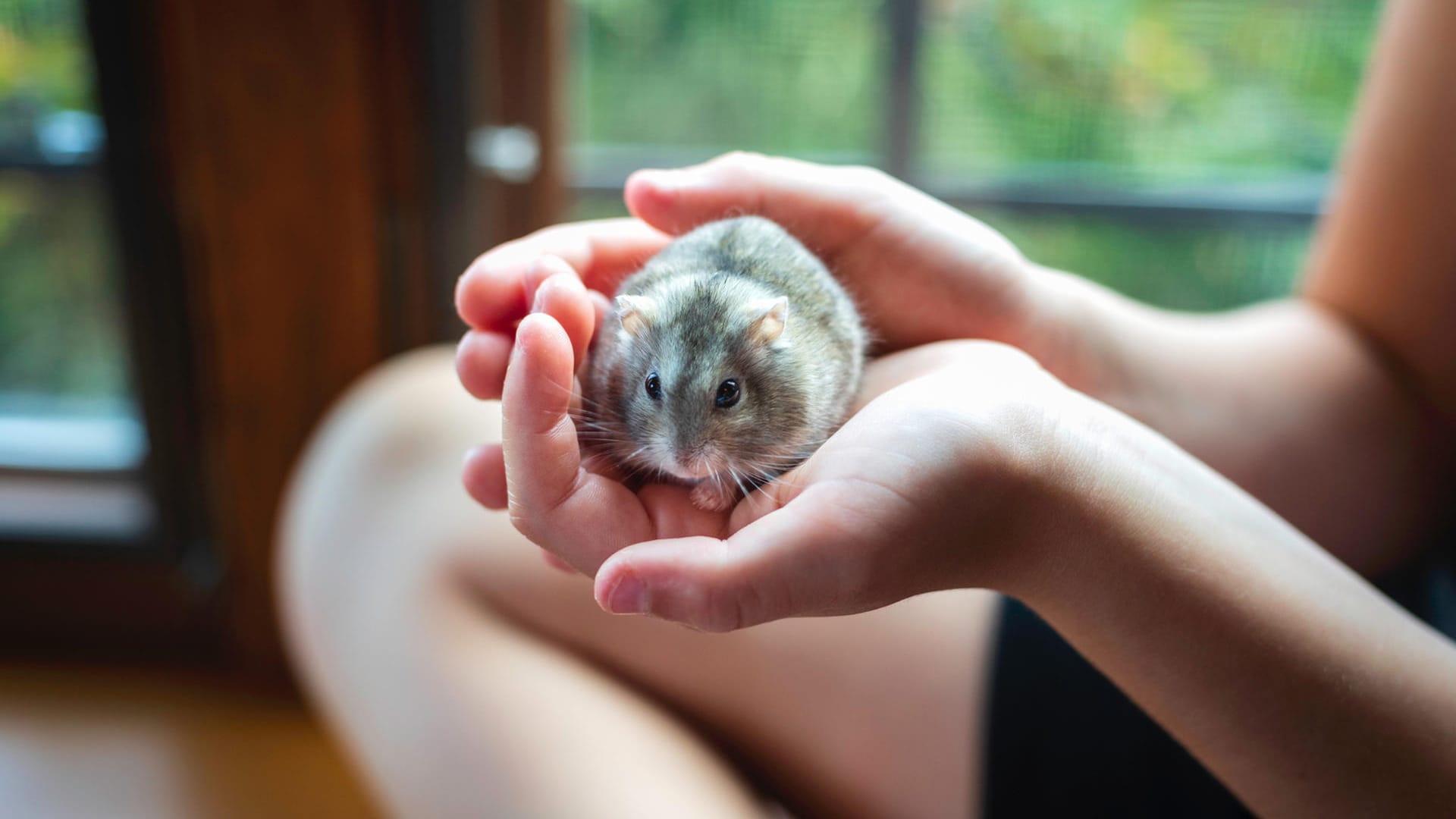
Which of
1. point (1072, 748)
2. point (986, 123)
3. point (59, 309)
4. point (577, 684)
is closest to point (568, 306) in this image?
point (577, 684)

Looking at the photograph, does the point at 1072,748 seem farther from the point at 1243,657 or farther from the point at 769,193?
the point at 769,193

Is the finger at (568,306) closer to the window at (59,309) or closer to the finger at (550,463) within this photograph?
the finger at (550,463)

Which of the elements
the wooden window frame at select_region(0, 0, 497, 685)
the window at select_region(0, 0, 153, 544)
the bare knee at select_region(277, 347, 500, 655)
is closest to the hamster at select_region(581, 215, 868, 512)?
the bare knee at select_region(277, 347, 500, 655)

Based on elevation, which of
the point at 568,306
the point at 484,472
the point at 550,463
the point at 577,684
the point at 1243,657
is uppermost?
the point at 568,306

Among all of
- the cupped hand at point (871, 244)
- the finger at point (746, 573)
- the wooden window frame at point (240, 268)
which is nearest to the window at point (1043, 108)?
the wooden window frame at point (240, 268)

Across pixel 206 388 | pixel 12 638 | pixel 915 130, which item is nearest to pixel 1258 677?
pixel 915 130

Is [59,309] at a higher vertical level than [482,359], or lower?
lower

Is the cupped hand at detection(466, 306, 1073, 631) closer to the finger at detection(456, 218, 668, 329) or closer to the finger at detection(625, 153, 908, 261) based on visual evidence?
the finger at detection(456, 218, 668, 329)

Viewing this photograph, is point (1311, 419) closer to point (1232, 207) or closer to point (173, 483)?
point (1232, 207)
